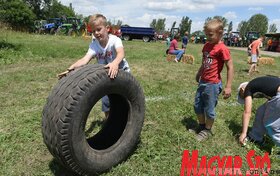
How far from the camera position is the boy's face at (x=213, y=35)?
384 cm

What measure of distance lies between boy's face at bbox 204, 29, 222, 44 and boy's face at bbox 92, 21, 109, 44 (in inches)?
52.3

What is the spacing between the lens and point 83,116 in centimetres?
283

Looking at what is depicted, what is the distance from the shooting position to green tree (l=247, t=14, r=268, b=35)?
79375mm

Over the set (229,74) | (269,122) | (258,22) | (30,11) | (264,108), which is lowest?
(269,122)

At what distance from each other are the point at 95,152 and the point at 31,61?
8.61m

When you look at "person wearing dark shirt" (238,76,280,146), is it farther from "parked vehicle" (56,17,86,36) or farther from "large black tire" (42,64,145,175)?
"parked vehicle" (56,17,86,36)

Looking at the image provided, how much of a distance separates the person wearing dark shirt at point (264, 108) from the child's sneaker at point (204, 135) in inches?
17.4

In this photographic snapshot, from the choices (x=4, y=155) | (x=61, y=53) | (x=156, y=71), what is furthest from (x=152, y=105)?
(x=61, y=53)

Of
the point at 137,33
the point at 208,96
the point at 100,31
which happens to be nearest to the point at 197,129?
the point at 208,96

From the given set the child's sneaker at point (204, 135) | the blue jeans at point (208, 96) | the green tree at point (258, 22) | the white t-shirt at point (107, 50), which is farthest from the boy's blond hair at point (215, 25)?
the green tree at point (258, 22)

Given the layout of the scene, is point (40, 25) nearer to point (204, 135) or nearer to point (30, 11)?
point (30, 11)

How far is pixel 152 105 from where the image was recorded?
5676 mm

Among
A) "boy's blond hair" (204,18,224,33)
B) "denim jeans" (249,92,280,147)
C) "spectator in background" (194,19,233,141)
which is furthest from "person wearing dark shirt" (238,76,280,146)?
"boy's blond hair" (204,18,224,33)

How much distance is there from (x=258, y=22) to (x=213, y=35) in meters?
86.6
